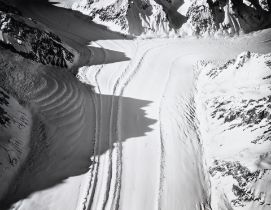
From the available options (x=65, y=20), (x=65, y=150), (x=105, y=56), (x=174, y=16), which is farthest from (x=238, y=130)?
(x=65, y=20)

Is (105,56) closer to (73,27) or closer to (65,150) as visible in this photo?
(73,27)

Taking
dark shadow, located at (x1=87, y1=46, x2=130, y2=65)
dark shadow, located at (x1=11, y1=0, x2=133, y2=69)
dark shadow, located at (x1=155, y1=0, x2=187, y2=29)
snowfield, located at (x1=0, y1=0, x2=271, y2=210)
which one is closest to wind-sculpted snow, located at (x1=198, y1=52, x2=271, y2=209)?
snowfield, located at (x1=0, y1=0, x2=271, y2=210)

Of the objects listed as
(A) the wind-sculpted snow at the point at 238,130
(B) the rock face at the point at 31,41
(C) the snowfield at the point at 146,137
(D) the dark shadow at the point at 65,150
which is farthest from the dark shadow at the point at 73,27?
(A) the wind-sculpted snow at the point at 238,130

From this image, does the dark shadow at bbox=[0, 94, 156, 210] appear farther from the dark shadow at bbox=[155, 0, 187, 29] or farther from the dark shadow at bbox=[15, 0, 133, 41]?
the dark shadow at bbox=[155, 0, 187, 29]

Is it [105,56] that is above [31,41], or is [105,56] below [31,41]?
below

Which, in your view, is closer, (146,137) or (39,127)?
(39,127)

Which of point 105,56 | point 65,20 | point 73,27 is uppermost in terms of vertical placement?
point 65,20
